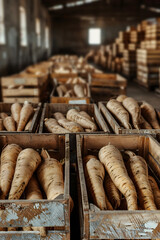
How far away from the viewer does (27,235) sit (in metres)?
1.33

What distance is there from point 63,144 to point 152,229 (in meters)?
1.07

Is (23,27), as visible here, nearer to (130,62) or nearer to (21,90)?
(130,62)

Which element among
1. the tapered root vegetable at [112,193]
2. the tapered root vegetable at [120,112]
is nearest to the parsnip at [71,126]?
the tapered root vegetable at [120,112]

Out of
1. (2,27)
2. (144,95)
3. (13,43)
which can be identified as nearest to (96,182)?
(2,27)

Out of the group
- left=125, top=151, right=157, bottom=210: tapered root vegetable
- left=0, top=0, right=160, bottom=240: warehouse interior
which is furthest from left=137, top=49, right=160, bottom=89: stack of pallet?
left=125, top=151, right=157, bottom=210: tapered root vegetable

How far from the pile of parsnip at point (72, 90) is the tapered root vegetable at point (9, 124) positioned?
1.72 meters

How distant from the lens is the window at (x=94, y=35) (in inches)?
955

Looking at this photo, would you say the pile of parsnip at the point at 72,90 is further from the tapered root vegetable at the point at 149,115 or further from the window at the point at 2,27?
the window at the point at 2,27

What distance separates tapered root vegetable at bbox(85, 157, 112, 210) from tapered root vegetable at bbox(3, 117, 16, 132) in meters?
1.19

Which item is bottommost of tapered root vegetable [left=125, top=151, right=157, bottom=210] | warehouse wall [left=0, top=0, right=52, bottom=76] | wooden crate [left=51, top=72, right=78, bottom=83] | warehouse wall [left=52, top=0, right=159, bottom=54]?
tapered root vegetable [left=125, top=151, right=157, bottom=210]

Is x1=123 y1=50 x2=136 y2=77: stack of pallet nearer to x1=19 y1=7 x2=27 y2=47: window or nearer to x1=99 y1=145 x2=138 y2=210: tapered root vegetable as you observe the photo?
x1=19 y1=7 x2=27 y2=47: window

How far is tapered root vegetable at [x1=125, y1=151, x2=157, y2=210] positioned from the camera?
63.5 inches

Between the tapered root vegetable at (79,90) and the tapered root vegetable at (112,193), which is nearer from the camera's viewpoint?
the tapered root vegetable at (112,193)

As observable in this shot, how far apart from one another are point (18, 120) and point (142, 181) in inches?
68.0
